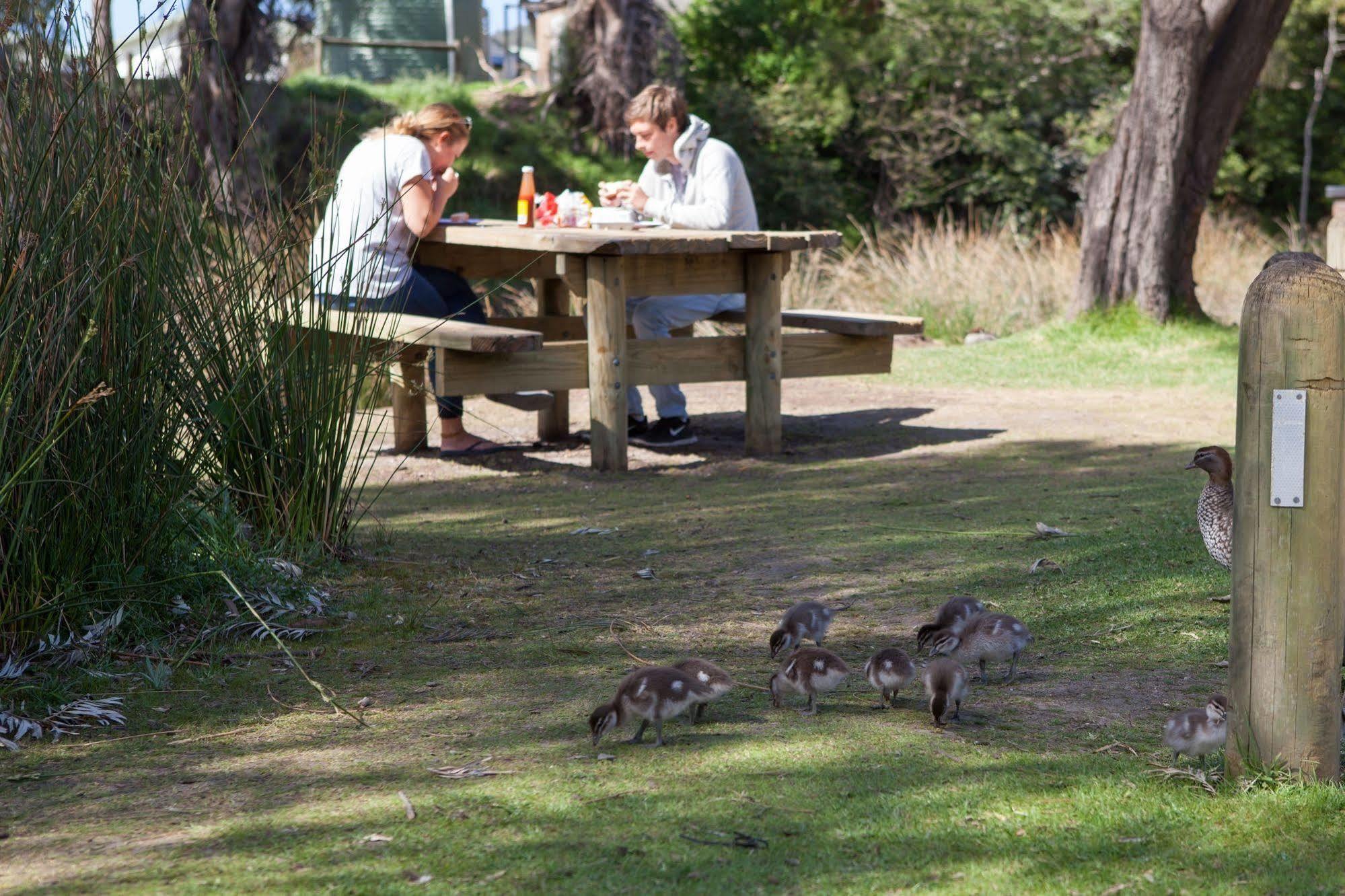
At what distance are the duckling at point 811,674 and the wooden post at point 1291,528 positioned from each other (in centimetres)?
100

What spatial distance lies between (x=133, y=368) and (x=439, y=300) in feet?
13.6

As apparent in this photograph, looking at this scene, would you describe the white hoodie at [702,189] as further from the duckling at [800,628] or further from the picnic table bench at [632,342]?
the duckling at [800,628]

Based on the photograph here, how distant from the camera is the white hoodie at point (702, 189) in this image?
8.15m

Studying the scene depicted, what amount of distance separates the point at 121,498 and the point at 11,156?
963 mm

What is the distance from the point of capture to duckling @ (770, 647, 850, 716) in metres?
3.60

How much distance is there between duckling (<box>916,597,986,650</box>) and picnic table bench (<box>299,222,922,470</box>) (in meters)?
2.94

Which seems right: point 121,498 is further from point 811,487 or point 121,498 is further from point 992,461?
point 992,461


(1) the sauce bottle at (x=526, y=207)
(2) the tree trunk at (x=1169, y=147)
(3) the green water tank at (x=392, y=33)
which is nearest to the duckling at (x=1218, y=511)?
(1) the sauce bottle at (x=526, y=207)

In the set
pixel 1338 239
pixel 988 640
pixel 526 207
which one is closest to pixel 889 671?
pixel 988 640

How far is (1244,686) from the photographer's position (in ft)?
9.67

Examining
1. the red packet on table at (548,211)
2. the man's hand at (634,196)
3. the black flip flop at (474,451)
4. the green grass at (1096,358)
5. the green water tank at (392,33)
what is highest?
the green water tank at (392,33)

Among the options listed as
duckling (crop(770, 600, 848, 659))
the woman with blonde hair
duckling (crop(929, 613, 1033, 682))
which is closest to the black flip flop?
the woman with blonde hair

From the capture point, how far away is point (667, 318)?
8609 millimetres

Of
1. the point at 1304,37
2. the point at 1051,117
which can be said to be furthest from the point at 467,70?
the point at 1304,37
